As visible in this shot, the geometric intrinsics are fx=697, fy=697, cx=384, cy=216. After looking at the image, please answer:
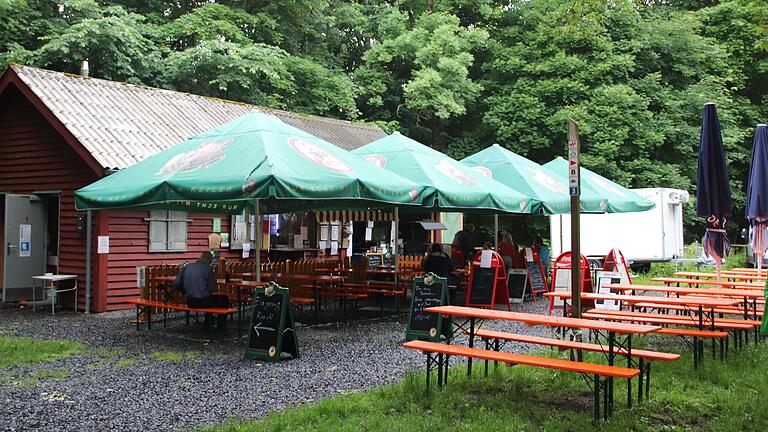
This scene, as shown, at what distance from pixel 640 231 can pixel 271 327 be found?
53.9 feet

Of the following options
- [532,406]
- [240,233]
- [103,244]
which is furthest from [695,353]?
[240,233]

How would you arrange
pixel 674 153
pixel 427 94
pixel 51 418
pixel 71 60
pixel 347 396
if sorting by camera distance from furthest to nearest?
pixel 674 153, pixel 427 94, pixel 71 60, pixel 347 396, pixel 51 418

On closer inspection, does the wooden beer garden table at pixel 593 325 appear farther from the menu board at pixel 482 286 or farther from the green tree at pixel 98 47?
the green tree at pixel 98 47

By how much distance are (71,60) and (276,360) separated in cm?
1574

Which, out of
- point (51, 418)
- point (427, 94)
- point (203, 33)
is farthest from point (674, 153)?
point (51, 418)

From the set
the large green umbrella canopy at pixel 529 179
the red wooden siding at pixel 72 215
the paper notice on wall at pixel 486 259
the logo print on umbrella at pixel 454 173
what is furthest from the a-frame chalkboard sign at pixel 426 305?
the red wooden siding at pixel 72 215

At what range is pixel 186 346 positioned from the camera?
9188mm

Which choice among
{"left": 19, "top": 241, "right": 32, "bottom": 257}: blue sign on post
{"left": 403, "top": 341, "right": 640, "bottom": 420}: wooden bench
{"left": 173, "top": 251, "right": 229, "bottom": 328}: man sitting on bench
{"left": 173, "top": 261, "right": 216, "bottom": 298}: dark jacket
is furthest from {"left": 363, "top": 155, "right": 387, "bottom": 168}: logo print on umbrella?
{"left": 19, "top": 241, "right": 32, "bottom": 257}: blue sign on post

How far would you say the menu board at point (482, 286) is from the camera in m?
12.0

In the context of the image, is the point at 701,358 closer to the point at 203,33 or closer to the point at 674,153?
the point at 203,33

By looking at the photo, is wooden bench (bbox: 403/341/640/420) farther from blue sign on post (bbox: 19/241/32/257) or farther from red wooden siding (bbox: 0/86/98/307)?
blue sign on post (bbox: 19/241/32/257)

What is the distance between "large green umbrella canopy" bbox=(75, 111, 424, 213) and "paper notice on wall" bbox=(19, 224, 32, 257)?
17.4 feet

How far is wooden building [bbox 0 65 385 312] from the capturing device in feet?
42.7

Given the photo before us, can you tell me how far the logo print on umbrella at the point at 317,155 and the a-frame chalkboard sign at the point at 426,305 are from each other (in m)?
1.72
